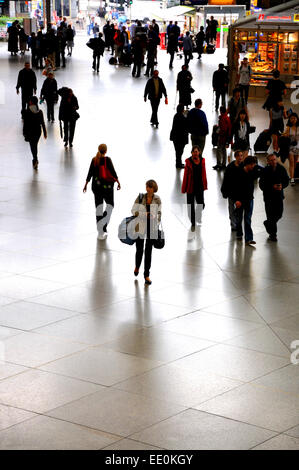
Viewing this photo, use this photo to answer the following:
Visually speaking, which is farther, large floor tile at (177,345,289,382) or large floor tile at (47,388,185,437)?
large floor tile at (177,345,289,382)

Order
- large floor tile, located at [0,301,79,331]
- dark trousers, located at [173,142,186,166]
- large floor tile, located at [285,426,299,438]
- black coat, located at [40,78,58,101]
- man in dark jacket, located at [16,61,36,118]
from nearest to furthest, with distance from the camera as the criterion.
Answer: large floor tile, located at [285,426,299,438] → large floor tile, located at [0,301,79,331] → dark trousers, located at [173,142,186,166] → black coat, located at [40,78,58,101] → man in dark jacket, located at [16,61,36,118]

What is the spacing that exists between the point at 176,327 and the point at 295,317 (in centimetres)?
155

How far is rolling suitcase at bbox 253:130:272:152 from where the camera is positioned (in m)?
21.9

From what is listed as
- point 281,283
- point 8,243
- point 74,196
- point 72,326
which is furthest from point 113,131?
point 72,326

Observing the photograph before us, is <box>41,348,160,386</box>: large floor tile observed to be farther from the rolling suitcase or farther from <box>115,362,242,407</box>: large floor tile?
the rolling suitcase

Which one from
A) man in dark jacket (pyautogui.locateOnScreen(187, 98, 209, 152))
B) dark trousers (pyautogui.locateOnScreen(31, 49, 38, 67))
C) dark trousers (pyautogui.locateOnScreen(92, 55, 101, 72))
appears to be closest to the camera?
man in dark jacket (pyautogui.locateOnScreen(187, 98, 209, 152))

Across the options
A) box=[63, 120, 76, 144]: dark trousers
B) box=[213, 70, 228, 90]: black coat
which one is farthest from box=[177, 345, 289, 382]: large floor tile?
box=[213, 70, 228, 90]: black coat

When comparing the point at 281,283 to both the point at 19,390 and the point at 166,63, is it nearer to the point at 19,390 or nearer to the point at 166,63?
the point at 19,390

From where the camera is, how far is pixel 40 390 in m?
8.84

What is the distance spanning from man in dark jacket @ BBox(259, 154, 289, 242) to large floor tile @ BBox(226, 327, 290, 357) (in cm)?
448

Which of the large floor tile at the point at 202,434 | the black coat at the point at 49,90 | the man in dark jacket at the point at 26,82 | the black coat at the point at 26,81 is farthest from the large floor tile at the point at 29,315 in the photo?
the black coat at the point at 26,81

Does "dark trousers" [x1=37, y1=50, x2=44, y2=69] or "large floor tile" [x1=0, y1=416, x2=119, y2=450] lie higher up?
"dark trousers" [x1=37, y1=50, x2=44, y2=69]

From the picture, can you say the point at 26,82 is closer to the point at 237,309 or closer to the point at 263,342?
the point at 237,309

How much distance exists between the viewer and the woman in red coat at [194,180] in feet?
49.9
